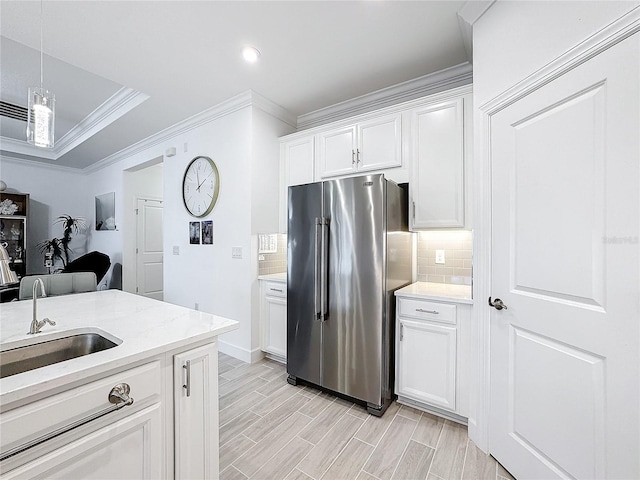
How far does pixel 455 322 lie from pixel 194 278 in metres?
3.03

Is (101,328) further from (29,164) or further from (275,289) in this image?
(29,164)

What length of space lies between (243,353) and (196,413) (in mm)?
1974

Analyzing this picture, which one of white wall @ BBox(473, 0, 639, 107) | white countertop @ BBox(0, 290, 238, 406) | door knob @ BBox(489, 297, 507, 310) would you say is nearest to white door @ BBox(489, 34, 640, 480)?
door knob @ BBox(489, 297, 507, 310)

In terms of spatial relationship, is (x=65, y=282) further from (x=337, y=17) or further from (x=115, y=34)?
(x=337, y=17)

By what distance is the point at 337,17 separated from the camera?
192cm

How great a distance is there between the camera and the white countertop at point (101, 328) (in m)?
0.80

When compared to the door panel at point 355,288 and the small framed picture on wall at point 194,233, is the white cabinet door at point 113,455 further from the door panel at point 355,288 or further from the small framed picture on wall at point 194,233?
the small framed picture on wall at point 194,233

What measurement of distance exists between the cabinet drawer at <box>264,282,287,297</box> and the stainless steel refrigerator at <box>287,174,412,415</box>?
323 millimetres

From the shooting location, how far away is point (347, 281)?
2.19m

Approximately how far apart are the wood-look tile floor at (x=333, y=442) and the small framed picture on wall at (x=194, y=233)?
6.23 ft

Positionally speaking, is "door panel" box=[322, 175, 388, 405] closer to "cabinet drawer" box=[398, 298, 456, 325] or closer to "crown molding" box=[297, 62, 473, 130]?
"cabinet drawer" box=[398, 298, 456, 325]

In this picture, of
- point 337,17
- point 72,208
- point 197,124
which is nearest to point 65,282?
point 197,124

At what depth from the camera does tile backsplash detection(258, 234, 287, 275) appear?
10.2 feet

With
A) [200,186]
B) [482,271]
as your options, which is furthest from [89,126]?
[482,271]
